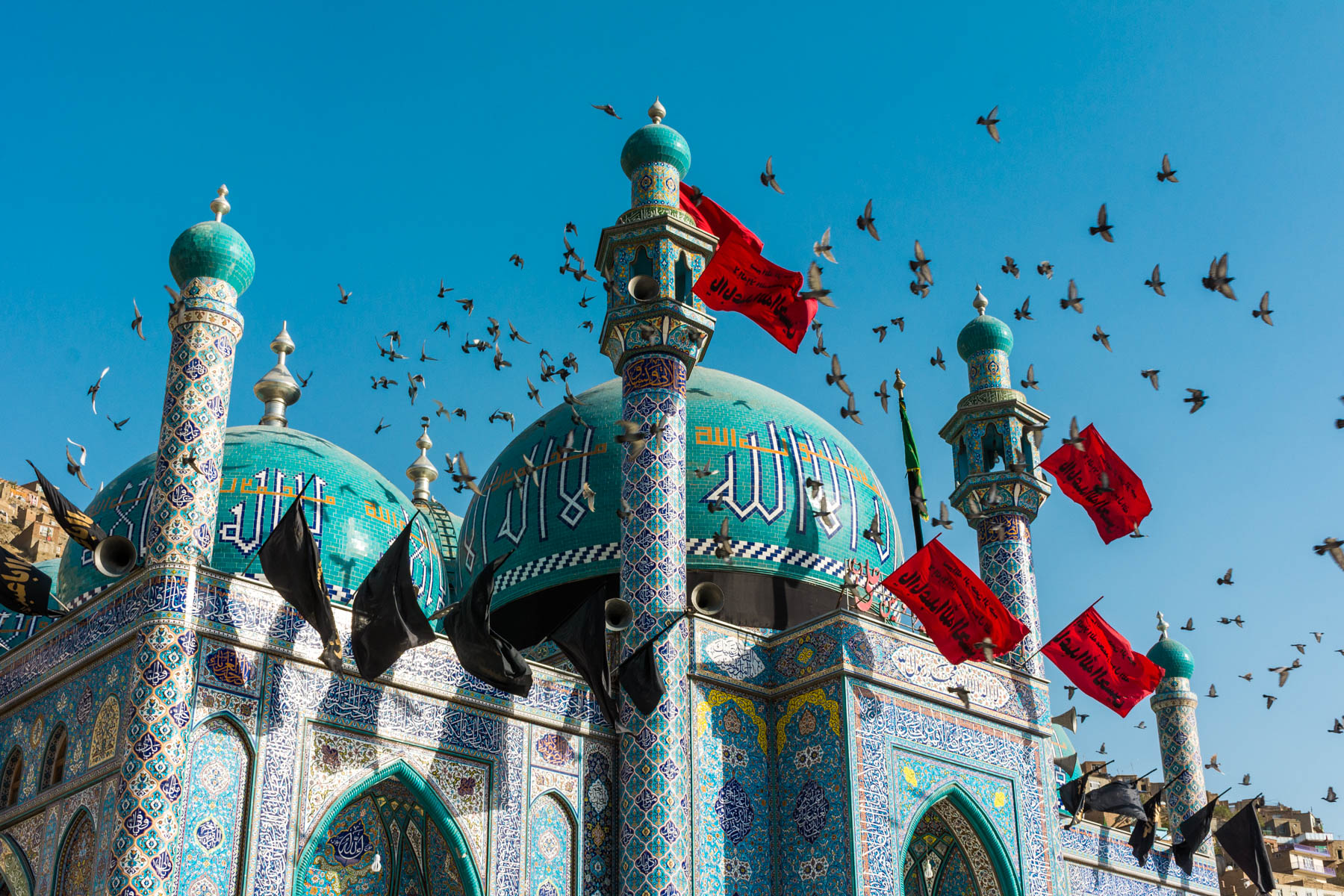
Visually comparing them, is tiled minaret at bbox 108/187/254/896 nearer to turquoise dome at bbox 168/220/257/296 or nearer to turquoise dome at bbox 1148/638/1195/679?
turquoise dome at bbox 168/220/257/296

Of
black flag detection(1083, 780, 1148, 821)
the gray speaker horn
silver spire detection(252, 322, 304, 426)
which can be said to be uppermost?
silver spire detection(252, 322, 304, 426)

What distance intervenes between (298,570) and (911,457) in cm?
947

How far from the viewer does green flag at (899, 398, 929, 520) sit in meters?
18.5

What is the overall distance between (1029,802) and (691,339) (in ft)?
19.8

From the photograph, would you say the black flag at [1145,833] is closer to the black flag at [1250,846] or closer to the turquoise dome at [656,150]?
the black flag at [1250,846]

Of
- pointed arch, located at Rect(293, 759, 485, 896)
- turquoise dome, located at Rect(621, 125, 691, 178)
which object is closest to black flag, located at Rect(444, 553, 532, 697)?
pointed arch, located at Rect(293, 759, 485, 896)

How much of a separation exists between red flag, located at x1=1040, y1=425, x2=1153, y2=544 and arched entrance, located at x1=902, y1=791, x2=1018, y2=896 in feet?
15.5

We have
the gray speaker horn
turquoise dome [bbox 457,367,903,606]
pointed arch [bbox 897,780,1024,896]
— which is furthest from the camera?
turquoise dome [bbox 457,367,903,606]

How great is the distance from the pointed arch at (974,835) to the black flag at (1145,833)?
407 centimetres

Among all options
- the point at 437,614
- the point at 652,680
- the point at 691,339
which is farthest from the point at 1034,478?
the point at 437,614

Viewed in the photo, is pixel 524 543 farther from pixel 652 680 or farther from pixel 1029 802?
pixel 1029 802

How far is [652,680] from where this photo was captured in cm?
1320

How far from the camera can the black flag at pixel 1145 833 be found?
18047 millimetres

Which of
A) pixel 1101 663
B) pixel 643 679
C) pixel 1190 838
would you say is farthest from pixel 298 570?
pixel 1190 838
